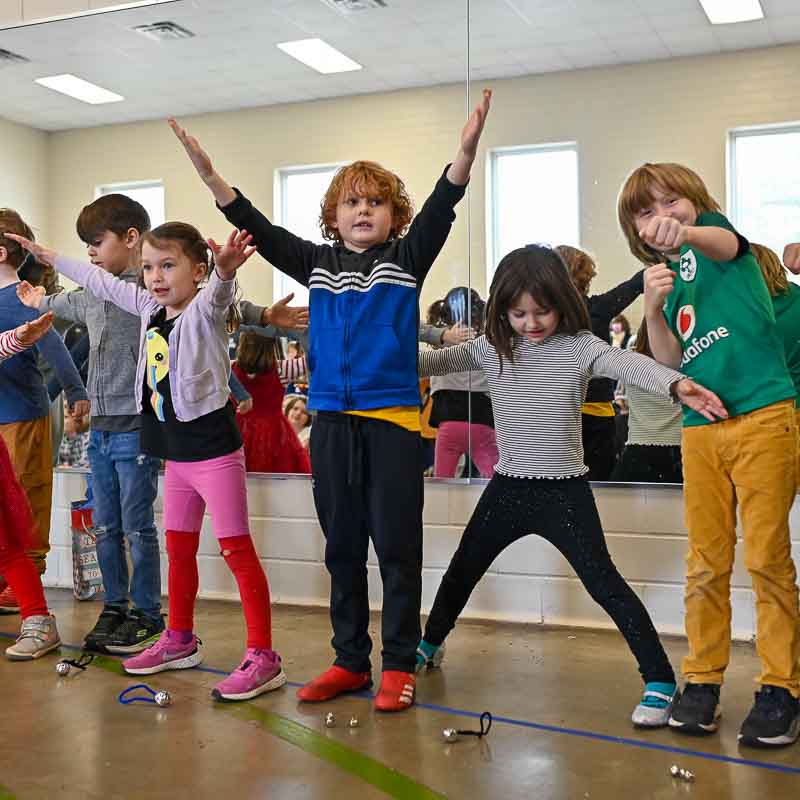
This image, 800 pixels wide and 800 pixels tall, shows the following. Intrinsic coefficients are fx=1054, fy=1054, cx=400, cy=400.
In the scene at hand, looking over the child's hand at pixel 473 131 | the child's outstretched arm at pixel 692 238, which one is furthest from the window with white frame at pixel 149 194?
the child's outstretched arm at pixel 692 238

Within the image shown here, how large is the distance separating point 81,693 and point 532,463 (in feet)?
4.15

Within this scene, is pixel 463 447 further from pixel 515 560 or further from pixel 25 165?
pixel 25 165

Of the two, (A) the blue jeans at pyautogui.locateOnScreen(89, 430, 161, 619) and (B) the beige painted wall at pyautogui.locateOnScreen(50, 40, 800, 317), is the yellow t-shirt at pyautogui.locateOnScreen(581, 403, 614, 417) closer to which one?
(B) the beige painted wall at pyautogui.locateOnScreen(50, 40, 800, 317)

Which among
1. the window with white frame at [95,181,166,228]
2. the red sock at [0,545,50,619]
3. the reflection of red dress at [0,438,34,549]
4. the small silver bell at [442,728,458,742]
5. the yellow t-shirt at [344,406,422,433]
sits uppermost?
the window with white frame at [95,181,166,228]

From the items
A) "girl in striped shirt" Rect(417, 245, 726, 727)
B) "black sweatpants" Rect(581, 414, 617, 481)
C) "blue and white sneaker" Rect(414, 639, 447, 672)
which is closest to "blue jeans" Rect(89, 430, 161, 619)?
"blue and white sneaker" Rect(414, 639, 447, 672)

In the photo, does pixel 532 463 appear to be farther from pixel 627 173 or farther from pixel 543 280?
pixel 627 173

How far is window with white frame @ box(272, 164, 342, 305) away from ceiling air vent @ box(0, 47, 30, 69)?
1.21 meters

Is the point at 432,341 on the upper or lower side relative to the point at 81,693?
upper

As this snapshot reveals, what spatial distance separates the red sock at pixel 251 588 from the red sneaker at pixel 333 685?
0.17 metres

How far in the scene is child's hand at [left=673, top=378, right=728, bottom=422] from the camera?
7.32 feet

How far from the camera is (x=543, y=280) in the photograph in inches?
101

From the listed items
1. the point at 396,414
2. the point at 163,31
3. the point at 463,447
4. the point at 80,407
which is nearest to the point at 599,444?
the point at 463,447

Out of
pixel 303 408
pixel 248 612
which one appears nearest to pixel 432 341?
pixel 303 408

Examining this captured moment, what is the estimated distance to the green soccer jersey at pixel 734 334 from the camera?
2.26 metres
